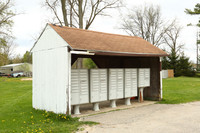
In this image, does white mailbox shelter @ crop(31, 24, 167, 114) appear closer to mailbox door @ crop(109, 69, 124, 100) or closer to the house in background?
mailbox door @ crop(109, 69, 124, 100)

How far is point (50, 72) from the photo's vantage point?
8195mm

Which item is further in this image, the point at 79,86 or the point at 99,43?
the point at 99,43

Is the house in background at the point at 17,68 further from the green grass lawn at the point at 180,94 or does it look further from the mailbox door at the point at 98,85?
the mailbox door at the point at 98,85

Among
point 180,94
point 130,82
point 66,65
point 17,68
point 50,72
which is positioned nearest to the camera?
point 66,65

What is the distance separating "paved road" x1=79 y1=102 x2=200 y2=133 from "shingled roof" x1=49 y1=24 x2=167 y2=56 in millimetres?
2445

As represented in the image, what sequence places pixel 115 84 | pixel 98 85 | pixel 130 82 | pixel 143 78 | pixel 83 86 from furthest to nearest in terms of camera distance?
pixel 143 78 < pixel 130 82 < pixel 115 84 < pixel 98 85 < pixel 83 86

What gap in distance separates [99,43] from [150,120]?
371cm

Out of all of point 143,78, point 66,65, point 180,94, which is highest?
point 66,65

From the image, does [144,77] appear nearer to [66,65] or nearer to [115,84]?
[115,84]

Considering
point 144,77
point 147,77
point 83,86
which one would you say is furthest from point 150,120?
point 147,77

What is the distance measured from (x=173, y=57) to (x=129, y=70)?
2681 cm

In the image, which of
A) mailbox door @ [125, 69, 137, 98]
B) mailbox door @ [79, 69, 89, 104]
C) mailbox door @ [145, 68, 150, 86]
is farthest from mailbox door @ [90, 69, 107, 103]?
mailbox door @ [145, 68, 150, 86]

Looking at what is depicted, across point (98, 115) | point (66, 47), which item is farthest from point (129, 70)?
point (66, 47)

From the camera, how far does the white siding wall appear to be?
7.48 meters
